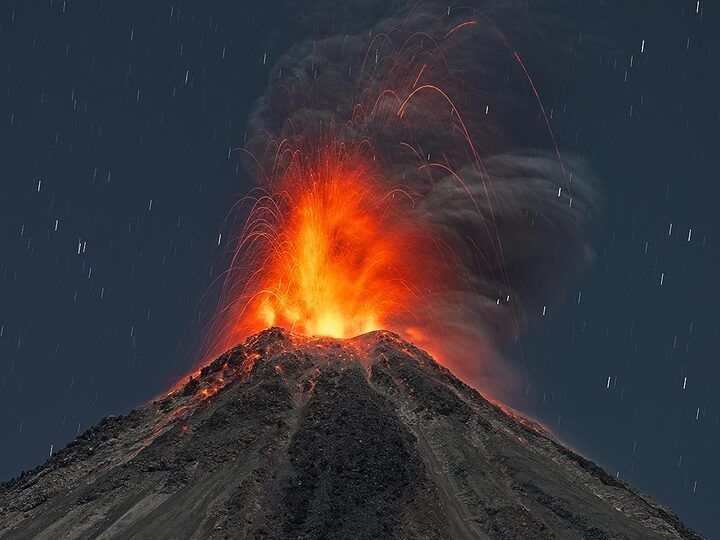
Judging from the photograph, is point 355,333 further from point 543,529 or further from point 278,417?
point 543,529

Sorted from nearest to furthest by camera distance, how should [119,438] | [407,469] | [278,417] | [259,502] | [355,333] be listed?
[259,502] → [407,469] → [278,417] → [119,438] → [355,333]

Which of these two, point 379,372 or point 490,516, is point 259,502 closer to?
point 490,516

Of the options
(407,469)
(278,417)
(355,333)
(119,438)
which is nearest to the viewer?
(407,469)

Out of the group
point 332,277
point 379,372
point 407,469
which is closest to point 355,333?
point 332,277

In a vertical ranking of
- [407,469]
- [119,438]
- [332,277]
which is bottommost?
[119,438]

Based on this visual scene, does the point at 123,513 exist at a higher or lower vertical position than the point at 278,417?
lower

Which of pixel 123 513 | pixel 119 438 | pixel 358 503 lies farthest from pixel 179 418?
pixel 358 503

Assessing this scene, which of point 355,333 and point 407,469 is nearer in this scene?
point 407,469
